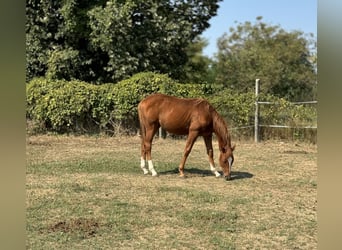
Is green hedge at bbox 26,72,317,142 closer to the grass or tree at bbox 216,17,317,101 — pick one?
the grass

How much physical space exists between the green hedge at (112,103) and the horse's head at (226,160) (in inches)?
214

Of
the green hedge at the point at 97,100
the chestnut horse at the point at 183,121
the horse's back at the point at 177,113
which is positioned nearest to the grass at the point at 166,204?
the chestnut horse at the point at 183,121

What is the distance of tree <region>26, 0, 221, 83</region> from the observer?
1344 cm

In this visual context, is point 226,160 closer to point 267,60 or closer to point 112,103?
point 112,103

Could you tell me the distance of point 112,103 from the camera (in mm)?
12594

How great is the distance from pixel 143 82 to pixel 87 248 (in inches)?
368

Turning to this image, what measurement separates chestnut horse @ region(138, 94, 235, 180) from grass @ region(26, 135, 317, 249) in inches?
18.2

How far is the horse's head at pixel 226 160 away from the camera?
265 inches

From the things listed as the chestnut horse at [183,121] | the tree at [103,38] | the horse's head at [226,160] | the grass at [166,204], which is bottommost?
the grass at [166,204]

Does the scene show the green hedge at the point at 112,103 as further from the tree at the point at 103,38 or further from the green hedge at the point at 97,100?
the tree at the point at 103,38

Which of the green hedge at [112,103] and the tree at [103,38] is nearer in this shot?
the green hedge at [112,103]

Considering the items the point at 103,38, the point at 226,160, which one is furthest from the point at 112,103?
the point at 226,160
